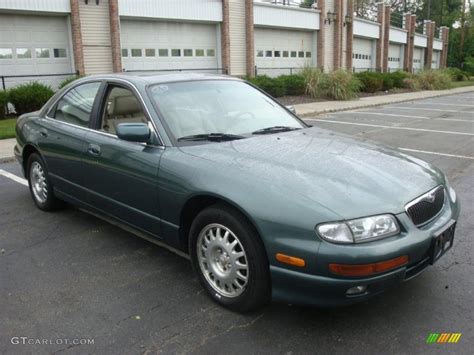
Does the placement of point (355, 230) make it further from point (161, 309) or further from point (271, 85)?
point (271, 85)

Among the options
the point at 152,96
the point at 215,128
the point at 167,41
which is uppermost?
the point at 167,41

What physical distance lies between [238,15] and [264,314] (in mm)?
23186

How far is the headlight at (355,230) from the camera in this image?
2.66m

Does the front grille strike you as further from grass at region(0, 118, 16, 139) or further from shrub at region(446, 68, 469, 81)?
shrub at region(446, 68, 469, 81)

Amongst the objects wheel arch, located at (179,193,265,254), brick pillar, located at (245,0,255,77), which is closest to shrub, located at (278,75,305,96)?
brick pillar, located at (245,0,255,77)

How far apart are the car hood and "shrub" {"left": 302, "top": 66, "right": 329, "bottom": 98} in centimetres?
1892

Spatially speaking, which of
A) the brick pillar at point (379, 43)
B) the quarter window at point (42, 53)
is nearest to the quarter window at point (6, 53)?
the quarter window at point (42, 53)

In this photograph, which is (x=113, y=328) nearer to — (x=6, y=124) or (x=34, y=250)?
(x=34, y=250)

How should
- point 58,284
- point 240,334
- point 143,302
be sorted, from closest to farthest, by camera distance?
point 240,334, point 143,302, point 58,284

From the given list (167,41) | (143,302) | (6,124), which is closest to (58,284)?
(143,302)

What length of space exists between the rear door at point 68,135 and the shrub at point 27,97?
10176mm

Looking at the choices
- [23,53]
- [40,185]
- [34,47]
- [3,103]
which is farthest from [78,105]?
[34,47]

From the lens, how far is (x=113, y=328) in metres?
3.03

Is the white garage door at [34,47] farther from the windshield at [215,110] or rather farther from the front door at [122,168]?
the windshield at [215,110]
